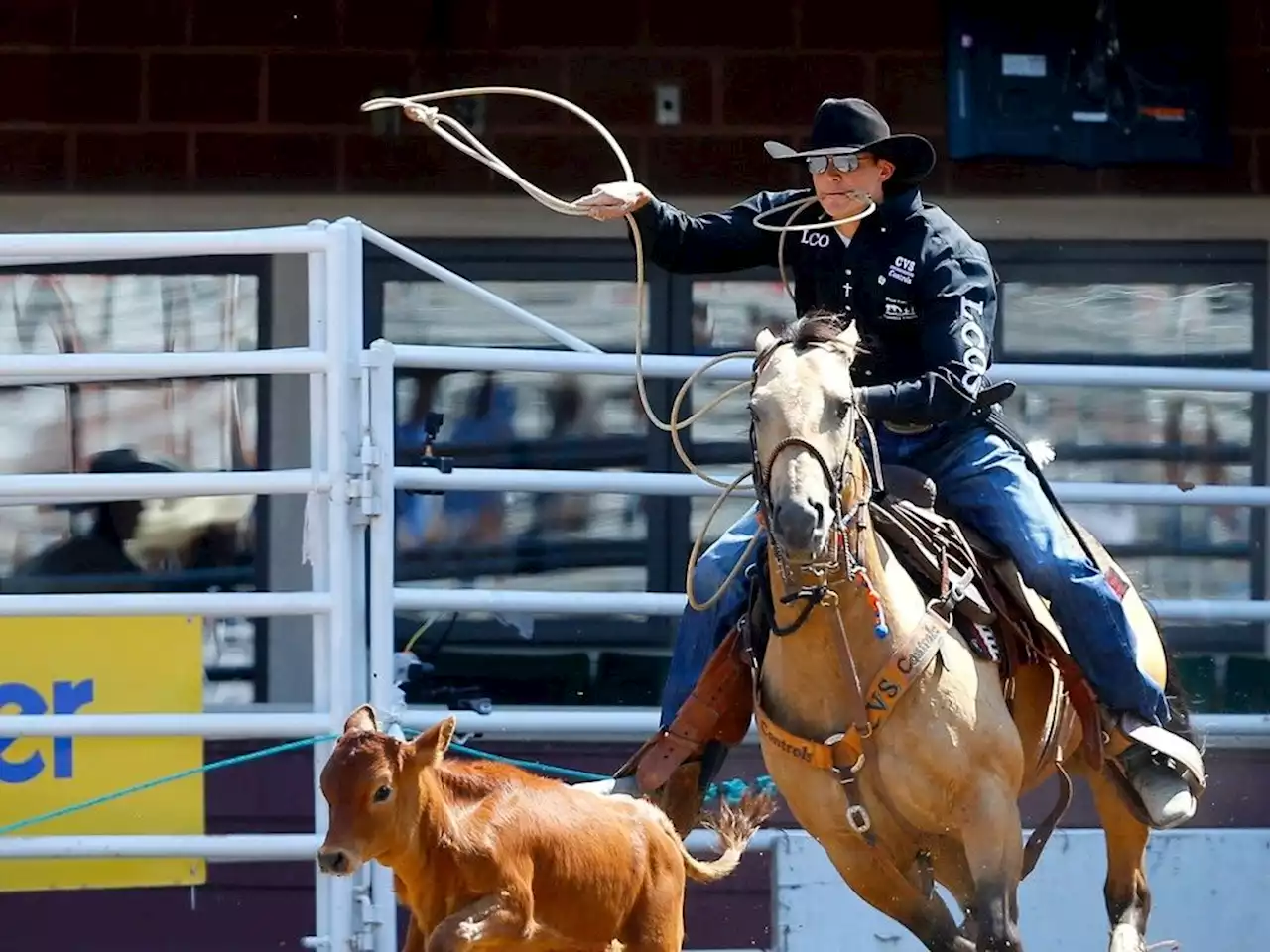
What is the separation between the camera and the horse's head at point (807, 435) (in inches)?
175

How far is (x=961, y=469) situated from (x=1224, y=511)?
3.57 metres

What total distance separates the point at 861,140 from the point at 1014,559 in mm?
1048

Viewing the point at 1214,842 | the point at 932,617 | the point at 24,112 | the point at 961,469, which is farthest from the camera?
the point at 24,112

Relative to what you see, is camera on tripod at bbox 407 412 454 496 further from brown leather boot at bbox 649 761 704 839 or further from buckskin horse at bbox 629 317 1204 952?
buckskin horse at bbox 629 317 1204 952

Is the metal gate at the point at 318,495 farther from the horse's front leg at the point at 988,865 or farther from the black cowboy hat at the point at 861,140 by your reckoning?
the horse's front leg at the point at 988,865

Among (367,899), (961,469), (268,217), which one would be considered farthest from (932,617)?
(268,217)

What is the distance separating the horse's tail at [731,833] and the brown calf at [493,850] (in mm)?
208

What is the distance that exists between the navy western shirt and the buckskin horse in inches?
9.1

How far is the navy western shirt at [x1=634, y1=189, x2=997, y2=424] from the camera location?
5.08m

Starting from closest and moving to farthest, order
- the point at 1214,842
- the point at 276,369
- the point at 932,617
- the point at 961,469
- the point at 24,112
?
1. the point at 932,617
2. the point at 961,469
3. the point at 276,369
4. the point at 1214,842
5. the point at 24,112

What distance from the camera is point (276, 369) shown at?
6.11 meters

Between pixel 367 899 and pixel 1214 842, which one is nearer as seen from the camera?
pixel 367 899

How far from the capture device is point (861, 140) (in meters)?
5.26

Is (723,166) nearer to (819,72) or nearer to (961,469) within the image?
(819,72)
